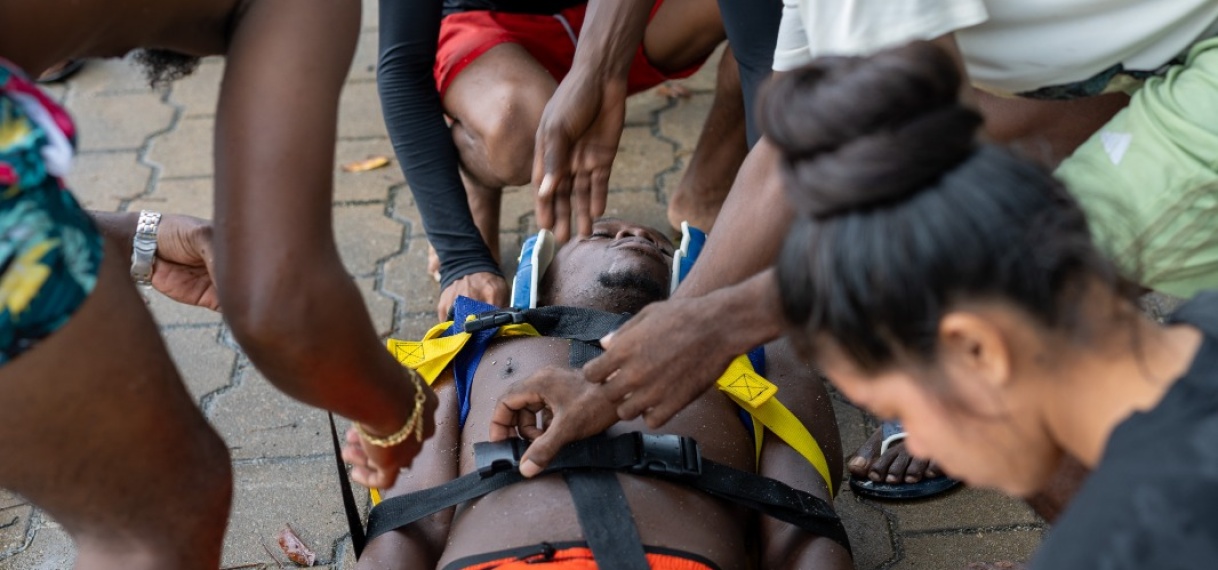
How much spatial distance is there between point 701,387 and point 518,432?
34 cm

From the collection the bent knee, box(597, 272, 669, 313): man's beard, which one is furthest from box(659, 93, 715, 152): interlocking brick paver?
box(597, 272, 669, 313): man's beard

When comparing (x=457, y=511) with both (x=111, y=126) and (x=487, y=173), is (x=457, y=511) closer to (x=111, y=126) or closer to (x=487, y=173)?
(x=487, y=173)

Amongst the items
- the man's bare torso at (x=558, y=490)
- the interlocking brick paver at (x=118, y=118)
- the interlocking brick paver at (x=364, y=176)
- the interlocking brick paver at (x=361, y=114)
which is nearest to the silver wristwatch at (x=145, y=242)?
the man's bare torso at (x=558, y=490)

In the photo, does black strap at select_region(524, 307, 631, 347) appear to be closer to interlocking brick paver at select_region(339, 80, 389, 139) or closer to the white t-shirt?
the white t-shirt

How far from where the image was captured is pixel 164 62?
1697mm

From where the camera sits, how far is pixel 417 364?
2.27m

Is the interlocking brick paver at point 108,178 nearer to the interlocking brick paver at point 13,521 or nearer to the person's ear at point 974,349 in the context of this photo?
the interlocking brick paver at point 13,521

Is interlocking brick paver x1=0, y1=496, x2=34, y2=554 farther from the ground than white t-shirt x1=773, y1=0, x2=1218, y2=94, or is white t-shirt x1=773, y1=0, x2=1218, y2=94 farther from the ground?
white t-shirt x1=773, y1=0, x2=1218, y2=94

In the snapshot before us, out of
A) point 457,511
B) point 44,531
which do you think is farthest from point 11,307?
point 44,531

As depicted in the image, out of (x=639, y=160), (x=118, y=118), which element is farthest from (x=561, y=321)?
(x=118, y=118)

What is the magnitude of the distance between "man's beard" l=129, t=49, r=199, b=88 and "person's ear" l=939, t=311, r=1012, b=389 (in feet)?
3.45

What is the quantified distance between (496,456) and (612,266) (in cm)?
65

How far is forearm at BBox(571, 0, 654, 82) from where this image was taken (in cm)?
257

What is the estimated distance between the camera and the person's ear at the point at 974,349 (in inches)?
46.1
